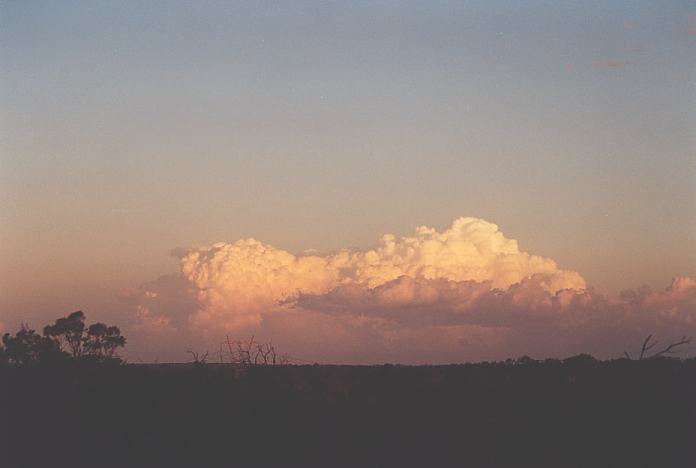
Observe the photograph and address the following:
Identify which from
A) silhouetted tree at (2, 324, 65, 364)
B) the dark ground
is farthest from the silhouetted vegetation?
silhouetted tree at (2, 324, 65, 364)

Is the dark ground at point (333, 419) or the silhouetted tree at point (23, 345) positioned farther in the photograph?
the silhouetted tree at point (23, 345)

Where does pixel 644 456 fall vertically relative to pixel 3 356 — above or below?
below

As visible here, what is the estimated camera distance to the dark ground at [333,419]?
26.5 meters

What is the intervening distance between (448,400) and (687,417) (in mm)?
7544

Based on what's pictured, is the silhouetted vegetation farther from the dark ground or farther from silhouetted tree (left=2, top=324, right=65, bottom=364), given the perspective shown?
silhouetted tree (left=2, top=324, right=65, bottom=364)

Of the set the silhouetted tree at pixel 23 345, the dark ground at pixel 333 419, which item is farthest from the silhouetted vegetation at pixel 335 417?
the silhouetted tree at pixel 23 345

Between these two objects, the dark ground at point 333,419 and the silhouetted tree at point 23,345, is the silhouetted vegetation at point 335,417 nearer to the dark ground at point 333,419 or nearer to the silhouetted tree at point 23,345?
the dark ground at point 333,419

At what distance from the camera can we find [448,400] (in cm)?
3078

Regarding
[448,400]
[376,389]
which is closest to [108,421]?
[376,389]

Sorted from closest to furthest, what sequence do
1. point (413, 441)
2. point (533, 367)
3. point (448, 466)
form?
point (448, 466) → point (413, 441) → point (533, 367)

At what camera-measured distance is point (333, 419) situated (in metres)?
28.8

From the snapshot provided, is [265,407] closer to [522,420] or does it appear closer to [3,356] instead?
[522,420]

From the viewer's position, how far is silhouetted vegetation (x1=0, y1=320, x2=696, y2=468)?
86.9ft

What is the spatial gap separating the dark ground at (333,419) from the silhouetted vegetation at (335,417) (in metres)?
0.05
